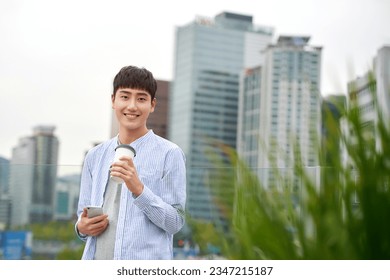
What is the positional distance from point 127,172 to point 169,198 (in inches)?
6.5

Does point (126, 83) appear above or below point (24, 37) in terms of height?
below

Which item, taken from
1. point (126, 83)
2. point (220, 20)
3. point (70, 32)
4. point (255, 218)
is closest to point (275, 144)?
point (255, 218)

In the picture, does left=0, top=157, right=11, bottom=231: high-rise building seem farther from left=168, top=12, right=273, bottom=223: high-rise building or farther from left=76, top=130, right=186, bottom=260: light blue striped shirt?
left=168, top=12, right=273, bottom=223: high-rise building

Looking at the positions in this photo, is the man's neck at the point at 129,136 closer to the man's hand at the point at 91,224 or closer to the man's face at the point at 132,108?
the man's face at the point at 132,108

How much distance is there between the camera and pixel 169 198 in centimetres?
192

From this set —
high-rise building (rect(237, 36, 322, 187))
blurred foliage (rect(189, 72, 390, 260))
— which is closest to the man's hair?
blurred foliage (rect(189, 72, 390, 260))

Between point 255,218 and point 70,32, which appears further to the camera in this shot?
point 70,32

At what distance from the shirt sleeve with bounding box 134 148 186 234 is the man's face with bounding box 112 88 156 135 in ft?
0.39

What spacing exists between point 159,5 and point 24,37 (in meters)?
11.3

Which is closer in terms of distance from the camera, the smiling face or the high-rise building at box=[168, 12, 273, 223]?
the smiling face

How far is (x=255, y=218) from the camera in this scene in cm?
83

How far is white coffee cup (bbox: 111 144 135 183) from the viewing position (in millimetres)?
1828

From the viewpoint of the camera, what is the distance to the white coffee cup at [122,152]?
6.00 ft
